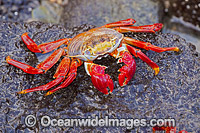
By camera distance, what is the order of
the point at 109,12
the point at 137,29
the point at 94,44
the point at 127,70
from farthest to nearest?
the point at 109,12
the point at 137,29
the point at 94,44
the point at 127,70

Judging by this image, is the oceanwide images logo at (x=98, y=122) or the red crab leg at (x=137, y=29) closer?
the oceanwide images logo at (x=98, y=122)

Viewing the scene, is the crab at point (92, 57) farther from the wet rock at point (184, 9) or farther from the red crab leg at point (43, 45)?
the wet rock at point (184, 9)

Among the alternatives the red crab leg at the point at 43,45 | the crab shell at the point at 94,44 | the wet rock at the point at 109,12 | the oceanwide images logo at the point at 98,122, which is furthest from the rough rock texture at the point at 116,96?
the wet rock at the point at 109,12

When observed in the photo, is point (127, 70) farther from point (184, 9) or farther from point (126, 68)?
point (184, 9)

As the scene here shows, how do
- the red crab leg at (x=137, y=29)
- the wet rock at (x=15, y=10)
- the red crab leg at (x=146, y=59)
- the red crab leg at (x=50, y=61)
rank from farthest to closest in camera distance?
the wet rock at (x=15, y=10)
the red crab leg at (x=137, y=29)
the red crab leg at (x=50, y=61)
the red crab leg at (x=146, y=59)

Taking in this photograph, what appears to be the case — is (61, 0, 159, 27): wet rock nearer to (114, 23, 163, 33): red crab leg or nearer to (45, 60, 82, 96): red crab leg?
(114, 23, 163, 33): red crab leg

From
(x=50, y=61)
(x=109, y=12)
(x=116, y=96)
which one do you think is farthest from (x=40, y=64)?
(x=109, y=12)

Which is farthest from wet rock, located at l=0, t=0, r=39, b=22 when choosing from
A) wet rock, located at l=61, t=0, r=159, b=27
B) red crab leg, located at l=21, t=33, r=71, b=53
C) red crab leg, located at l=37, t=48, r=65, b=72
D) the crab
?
red crab leg, located at l=37, t=48, r=65, b=72

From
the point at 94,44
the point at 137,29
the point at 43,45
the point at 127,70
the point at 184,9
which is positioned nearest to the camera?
Result: the point at 127,70
